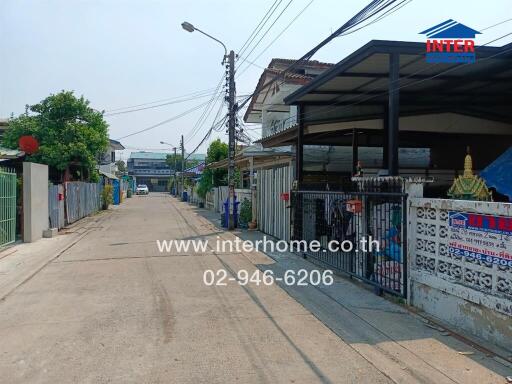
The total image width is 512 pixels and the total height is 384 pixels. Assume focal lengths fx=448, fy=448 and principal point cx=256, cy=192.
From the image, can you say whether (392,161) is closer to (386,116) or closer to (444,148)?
(386,116)

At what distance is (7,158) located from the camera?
669 inches

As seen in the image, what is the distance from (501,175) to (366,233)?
3.81m

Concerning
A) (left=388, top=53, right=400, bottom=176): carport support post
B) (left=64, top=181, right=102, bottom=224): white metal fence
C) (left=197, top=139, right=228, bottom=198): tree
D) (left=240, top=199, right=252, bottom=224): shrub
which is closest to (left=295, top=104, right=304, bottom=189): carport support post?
(left=388, top=53, right=400, bottom=176): carport support post

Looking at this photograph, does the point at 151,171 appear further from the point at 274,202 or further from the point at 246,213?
the point at 274,202

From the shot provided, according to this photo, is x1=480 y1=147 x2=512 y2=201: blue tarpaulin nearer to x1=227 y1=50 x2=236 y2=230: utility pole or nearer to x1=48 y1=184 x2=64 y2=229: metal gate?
x1=227 y1=50 x2=236 y2=230: utility pole

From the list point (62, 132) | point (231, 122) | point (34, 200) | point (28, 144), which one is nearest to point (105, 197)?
point (62, 132)

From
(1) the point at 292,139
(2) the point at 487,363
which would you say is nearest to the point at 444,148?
(1) the point at 292,139

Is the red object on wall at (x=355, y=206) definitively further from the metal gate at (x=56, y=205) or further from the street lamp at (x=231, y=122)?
the metal gate at (x=56, y=205)

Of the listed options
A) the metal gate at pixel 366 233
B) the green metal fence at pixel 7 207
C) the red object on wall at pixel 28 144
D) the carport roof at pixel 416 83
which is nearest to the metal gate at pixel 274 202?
the carport roof at pixel 416 83

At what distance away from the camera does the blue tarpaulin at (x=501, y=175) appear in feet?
→ 29.4

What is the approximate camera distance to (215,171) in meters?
31.6

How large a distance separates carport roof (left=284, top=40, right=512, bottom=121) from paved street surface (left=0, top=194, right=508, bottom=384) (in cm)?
411

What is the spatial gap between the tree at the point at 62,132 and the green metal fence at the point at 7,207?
8.74 m

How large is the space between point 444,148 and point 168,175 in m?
89.9
